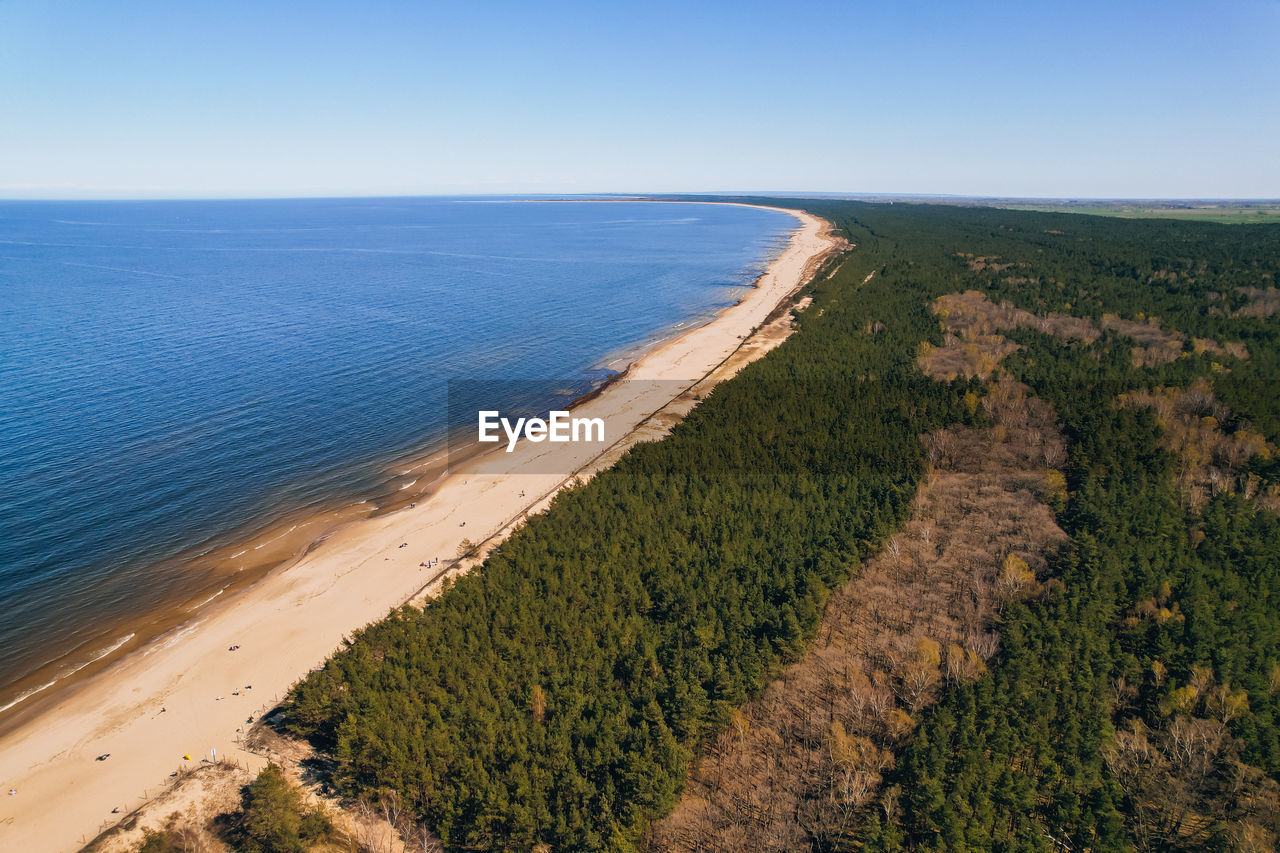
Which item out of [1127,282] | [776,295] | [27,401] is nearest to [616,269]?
[776,295]

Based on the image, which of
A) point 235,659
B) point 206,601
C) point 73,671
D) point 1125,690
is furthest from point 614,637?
point 73,671

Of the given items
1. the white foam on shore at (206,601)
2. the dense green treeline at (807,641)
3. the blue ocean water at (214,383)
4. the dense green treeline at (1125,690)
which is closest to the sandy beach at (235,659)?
the white foam on shore at (206,601)

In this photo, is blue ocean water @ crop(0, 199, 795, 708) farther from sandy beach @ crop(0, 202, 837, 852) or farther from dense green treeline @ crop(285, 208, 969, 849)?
dense green treeline @ crop(285, 208, 969, 849)

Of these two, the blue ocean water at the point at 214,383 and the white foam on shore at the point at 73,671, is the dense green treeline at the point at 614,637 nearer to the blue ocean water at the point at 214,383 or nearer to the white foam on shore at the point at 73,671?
the white foam on shore at the point at 73,671

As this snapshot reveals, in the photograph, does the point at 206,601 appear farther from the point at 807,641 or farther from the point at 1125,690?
the point at 1125,690

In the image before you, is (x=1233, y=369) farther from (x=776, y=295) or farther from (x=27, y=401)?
(x=27, y=401)
